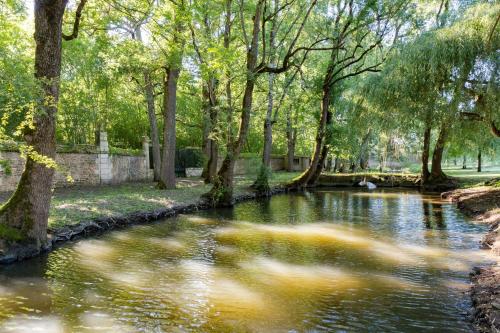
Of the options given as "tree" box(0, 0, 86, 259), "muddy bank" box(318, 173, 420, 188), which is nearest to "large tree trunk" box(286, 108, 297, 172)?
"muddy bank" box(318, 173, 420, 188)

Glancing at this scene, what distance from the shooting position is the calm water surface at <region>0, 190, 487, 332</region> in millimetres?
4895

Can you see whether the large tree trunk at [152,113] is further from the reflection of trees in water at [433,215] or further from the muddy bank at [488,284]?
the muddy bank at [488,284]

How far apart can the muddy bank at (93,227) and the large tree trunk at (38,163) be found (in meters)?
0.03

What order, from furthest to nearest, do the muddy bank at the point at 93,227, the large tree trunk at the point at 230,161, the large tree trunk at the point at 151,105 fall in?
the large tree trunk at the point at 151,105, the large tree trunk at the point at 230,161, the muddy bank at the point at 93,227

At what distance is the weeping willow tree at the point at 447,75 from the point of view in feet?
42.7

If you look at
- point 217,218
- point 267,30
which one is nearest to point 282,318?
point 217,218

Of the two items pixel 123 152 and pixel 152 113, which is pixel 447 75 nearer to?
pixel 152 113

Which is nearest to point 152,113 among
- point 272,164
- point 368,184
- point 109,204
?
point 109,204

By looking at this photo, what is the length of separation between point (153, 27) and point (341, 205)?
33.1 ft

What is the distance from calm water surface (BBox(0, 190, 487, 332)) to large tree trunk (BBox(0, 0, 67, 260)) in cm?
61

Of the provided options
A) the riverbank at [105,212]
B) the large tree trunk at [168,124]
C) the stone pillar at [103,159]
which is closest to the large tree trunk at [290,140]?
the stone pillar at [103,159]

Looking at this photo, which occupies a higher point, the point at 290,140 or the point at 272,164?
the point at 290,140

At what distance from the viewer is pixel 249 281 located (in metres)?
6.50

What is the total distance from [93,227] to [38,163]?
296cm
